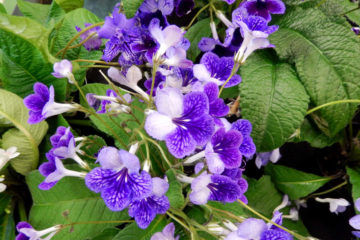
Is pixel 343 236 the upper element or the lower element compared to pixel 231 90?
lower

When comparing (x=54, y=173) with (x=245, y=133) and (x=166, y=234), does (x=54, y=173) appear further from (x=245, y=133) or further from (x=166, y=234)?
(x=245, y=133)

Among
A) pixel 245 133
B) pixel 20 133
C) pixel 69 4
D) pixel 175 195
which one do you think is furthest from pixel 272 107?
→ pixel 69 4

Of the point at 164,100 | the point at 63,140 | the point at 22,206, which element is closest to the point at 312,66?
the point at 164,100

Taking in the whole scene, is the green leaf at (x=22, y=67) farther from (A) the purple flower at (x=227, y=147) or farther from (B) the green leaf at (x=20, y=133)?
(A) the purple flower at (x=227, y=147)

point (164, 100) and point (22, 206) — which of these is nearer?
point (164, 100)

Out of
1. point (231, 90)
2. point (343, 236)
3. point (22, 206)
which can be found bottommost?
point (343, 236)

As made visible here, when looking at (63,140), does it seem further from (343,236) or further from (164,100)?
(343,236)

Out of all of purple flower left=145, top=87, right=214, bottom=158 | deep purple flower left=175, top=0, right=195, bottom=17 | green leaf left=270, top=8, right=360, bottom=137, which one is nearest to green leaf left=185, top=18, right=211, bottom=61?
deep purple flower left=175, top=0, right=195, bottom=17
